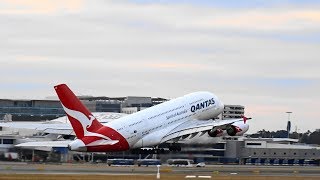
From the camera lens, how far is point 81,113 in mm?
115750

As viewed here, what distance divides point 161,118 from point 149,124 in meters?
2.48

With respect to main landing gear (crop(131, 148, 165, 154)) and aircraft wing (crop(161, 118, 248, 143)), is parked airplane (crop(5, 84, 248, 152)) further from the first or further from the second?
main landing gear (crop(131, 148, 165, 154))

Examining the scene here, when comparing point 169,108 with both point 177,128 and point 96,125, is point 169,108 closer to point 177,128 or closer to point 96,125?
point 177,128

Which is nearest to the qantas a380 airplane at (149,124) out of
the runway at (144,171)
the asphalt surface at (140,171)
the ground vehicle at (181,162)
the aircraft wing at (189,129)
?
the aircraft wing at (189,129)

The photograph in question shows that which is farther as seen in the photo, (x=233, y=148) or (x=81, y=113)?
(x=233, y=148)

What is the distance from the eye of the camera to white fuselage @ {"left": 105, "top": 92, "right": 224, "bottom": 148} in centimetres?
12431

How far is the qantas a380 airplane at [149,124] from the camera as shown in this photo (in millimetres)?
116312

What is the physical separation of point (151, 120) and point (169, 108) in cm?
402

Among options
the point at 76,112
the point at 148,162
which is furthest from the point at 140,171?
the point at 148,162

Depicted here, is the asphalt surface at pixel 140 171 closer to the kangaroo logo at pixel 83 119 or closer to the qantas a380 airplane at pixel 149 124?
the qantas a380 airplane at pixel 149 124

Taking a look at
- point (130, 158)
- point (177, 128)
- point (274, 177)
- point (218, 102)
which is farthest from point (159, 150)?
point (274, 177)

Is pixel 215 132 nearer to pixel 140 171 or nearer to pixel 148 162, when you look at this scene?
pixel 148 162

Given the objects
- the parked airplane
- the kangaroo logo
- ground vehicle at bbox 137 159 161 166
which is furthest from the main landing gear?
the kangaroo logo

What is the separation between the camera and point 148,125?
126 meters
